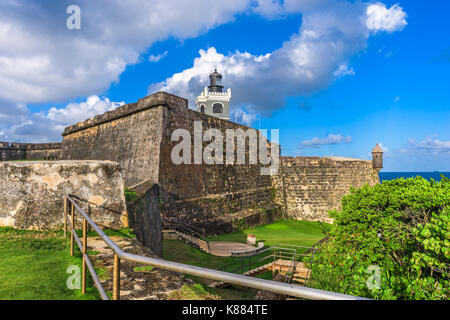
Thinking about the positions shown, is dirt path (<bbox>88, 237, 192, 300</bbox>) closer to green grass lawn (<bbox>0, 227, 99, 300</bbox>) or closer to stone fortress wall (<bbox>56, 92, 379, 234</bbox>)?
green grass lawn (<bbox>0, 227, 99, 300</bbox>)

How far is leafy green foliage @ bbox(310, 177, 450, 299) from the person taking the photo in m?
4.12

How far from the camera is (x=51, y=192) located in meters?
3.95

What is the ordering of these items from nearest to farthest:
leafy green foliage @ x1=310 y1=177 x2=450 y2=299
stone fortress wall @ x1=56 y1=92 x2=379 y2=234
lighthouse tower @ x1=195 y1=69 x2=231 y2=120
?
1. leafy green foliage @ x1=310 y1=177 x2=450 y2=299
2. stone fortress wall @ x1=56 y1=92 x2=379 y2=234
3. lighthouse tower @ x1=195 y1=69 x2=231 y2=120

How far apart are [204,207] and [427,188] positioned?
887cm

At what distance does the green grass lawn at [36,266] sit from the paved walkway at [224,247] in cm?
741

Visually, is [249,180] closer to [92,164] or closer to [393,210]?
[393,210]

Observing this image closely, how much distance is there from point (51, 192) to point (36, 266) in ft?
4.63

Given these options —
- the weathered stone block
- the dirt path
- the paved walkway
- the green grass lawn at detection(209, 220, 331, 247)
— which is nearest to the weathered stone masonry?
the green grass lawn at detection(209, 220, 331, 247)

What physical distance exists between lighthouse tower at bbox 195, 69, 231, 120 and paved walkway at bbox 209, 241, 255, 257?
1384 inches

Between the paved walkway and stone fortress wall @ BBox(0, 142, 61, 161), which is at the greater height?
stone fortress wall @ BBox(0, 142, 61, 161)

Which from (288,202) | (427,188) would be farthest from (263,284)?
(288,202)

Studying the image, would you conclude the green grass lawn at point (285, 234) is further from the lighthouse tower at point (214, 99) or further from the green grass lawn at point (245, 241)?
the lighthouse tower at point (214, 99)

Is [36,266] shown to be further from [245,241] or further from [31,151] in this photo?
[31,151]

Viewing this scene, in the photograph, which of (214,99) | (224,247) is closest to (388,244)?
(224,247)
